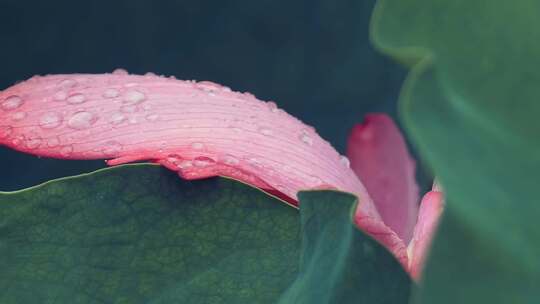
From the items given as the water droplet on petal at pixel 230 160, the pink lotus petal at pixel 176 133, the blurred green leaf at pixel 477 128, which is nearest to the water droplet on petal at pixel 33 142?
the pink lotus petal at pixel 176 133

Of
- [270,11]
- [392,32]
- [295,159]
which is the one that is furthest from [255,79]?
[392,32]

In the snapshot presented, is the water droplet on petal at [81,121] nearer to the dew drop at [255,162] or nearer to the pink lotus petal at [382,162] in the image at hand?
the dew drop at [255,162]

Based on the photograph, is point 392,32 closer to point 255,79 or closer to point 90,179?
point 90,179

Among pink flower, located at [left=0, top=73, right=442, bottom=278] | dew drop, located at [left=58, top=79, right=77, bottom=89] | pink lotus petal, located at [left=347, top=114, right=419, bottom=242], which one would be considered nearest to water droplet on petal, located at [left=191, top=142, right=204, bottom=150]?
pink flower, located at [left=0, top=73, right=442, bottom=278]

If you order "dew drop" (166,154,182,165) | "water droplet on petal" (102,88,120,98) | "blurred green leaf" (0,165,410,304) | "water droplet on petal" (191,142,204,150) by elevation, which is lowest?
"blurred green leaf" (0,165,410,304)

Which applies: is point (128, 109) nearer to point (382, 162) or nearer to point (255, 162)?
point (255, 162)

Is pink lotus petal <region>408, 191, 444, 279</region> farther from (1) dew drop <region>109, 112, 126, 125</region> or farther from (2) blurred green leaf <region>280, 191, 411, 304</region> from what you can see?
(1) dew drop <region>109, 112, 126, 125</region>

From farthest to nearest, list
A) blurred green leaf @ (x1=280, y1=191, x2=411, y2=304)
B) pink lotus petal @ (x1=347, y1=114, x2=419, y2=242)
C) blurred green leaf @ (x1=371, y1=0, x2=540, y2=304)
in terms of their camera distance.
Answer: pink lotus petal @ (x1=347, y1=114, x2=419, y2=242) < blurred green leaf @ (x1=280, y1=191, x2=411, y2=304) < blurred green leaf @ (x1=371, y1=0, x2=540, y2=304)
